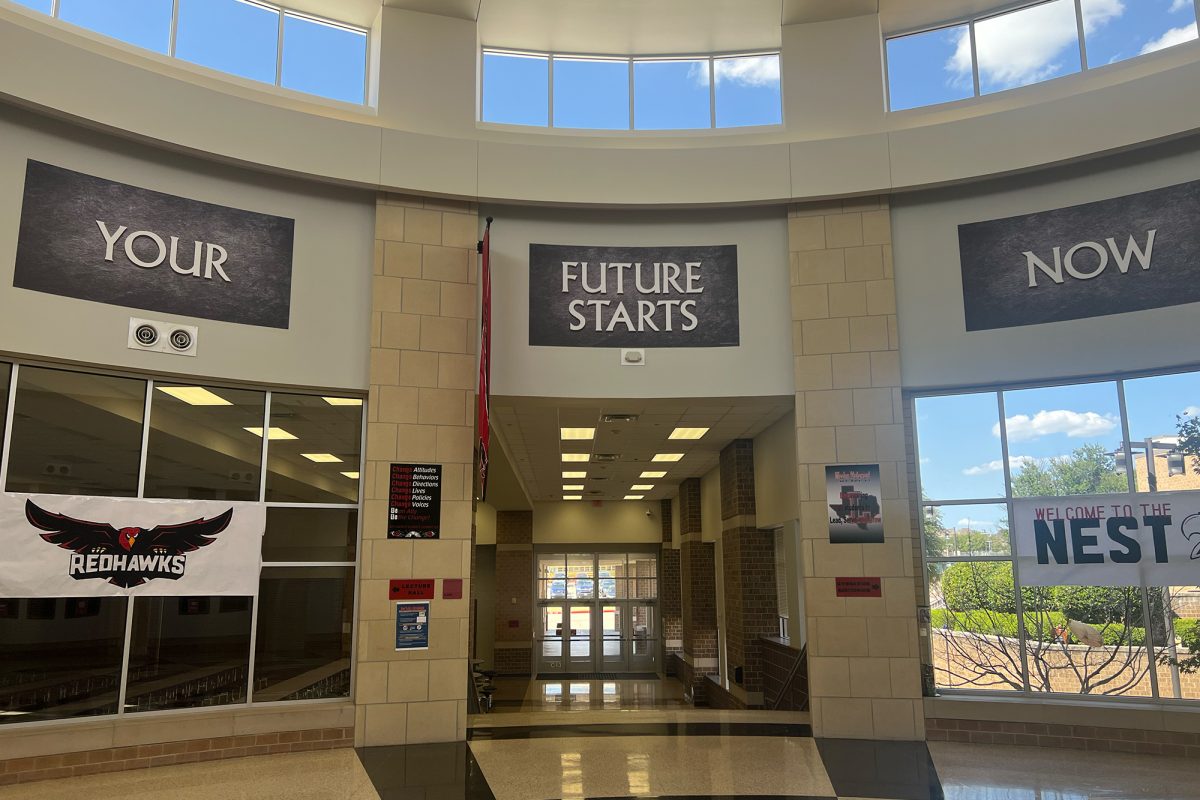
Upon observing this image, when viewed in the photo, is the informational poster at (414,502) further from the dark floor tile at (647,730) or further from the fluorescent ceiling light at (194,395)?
the dark floor tile at (647,730)

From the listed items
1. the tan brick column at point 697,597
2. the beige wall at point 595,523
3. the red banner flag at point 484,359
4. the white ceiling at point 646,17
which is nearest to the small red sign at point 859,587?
the red banner flag at point 484,359

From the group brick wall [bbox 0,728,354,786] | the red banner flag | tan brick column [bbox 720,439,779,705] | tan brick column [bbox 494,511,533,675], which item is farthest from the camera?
tan brick column [bbox 494,511,533,675]

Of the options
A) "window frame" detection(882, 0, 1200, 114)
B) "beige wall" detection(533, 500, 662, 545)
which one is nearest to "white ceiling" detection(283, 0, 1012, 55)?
"window frame" detection(882, 0, 1200, 114)

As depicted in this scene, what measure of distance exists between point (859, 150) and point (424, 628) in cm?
658

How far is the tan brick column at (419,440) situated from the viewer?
797 centimetres

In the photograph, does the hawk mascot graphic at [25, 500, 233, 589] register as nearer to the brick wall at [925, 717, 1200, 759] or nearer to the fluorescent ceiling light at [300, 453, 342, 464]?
the fluorescent ceiling light at [300, 453, 342, 464]

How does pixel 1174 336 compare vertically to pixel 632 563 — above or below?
above

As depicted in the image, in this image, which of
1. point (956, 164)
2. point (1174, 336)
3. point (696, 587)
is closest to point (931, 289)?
point (956, 164)

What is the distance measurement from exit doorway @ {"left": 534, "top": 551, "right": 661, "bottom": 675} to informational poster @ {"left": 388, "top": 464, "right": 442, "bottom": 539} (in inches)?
586

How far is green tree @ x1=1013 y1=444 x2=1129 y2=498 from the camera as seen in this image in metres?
7.96

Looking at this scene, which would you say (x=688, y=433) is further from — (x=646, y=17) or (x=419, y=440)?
(x=646, y=17)

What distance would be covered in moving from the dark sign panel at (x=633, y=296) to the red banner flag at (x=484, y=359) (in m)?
0.67

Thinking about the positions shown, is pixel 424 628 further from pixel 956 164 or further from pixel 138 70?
pixel 956 164

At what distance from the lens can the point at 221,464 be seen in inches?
307
